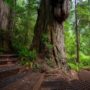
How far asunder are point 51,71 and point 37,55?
113cm

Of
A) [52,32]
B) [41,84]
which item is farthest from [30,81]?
[52,32]

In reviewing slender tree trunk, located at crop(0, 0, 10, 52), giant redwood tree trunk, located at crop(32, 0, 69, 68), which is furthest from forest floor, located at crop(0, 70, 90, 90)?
slender tree trunk, located at crop(0, 0, 10, 52)

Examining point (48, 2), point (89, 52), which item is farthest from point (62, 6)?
point (89, 52)

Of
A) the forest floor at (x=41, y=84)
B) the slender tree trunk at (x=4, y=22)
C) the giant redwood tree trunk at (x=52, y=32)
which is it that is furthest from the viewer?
the slender tree trunk at (x=4, y=22)

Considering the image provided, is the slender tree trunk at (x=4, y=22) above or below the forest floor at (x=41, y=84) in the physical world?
above

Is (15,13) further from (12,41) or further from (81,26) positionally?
(81,26)

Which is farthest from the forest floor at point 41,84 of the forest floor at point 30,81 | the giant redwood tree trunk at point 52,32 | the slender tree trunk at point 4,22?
the slender tree trunk at point 4,22

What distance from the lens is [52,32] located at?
362 inches

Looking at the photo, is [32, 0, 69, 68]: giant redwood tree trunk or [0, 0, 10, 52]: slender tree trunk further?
[0, 0, 10, 52]: slender tree trunk

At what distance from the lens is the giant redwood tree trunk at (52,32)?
348 inches

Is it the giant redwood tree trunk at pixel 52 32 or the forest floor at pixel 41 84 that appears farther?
the giant redwood tree trunk at pixel 52 32

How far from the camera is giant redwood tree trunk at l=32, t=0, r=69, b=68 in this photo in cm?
884

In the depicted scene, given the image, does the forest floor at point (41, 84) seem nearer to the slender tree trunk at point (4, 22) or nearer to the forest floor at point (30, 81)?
the forest floor at point (30, 81)

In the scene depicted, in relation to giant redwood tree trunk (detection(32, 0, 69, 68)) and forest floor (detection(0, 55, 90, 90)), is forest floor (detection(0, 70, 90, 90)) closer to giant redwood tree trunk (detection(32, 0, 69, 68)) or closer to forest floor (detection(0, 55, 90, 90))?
forest floor (detection(0, 55, 90, 90))
